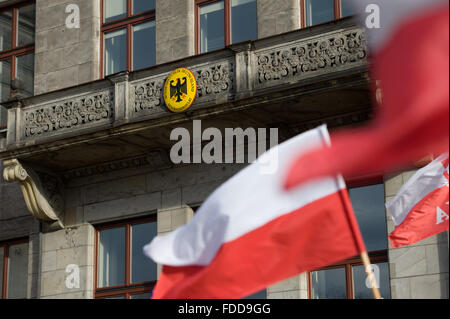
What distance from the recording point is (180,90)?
18578 mm

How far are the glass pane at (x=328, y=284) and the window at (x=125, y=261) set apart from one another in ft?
10.9

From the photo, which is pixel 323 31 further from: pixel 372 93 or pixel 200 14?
pixel 200 14

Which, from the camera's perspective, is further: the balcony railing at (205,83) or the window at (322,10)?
the window at (322,10)

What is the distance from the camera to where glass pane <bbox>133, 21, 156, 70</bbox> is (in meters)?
21.1

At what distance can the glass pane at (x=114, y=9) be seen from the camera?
71.4ft

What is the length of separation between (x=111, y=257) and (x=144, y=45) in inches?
175

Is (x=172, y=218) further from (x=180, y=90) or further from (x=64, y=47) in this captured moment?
(x=64, y=47)

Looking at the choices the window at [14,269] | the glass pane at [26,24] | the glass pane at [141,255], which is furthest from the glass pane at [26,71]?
the glass pane at [141,255]

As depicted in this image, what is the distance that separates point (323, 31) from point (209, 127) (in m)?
2.76

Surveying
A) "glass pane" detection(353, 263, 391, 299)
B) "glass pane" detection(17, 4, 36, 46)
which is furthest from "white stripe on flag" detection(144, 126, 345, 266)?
"glass pane" detection(17, 4, 36, 46)

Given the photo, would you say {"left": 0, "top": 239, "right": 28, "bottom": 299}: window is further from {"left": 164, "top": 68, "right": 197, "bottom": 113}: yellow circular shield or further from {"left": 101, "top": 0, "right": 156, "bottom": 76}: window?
{"left": 164, "top": 68, "right": 197, "bottom": 113}: yellow circular shield

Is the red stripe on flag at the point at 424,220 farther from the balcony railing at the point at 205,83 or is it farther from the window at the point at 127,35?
the window at the point at 127,35

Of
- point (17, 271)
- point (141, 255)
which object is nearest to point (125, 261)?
point (141, 255)
